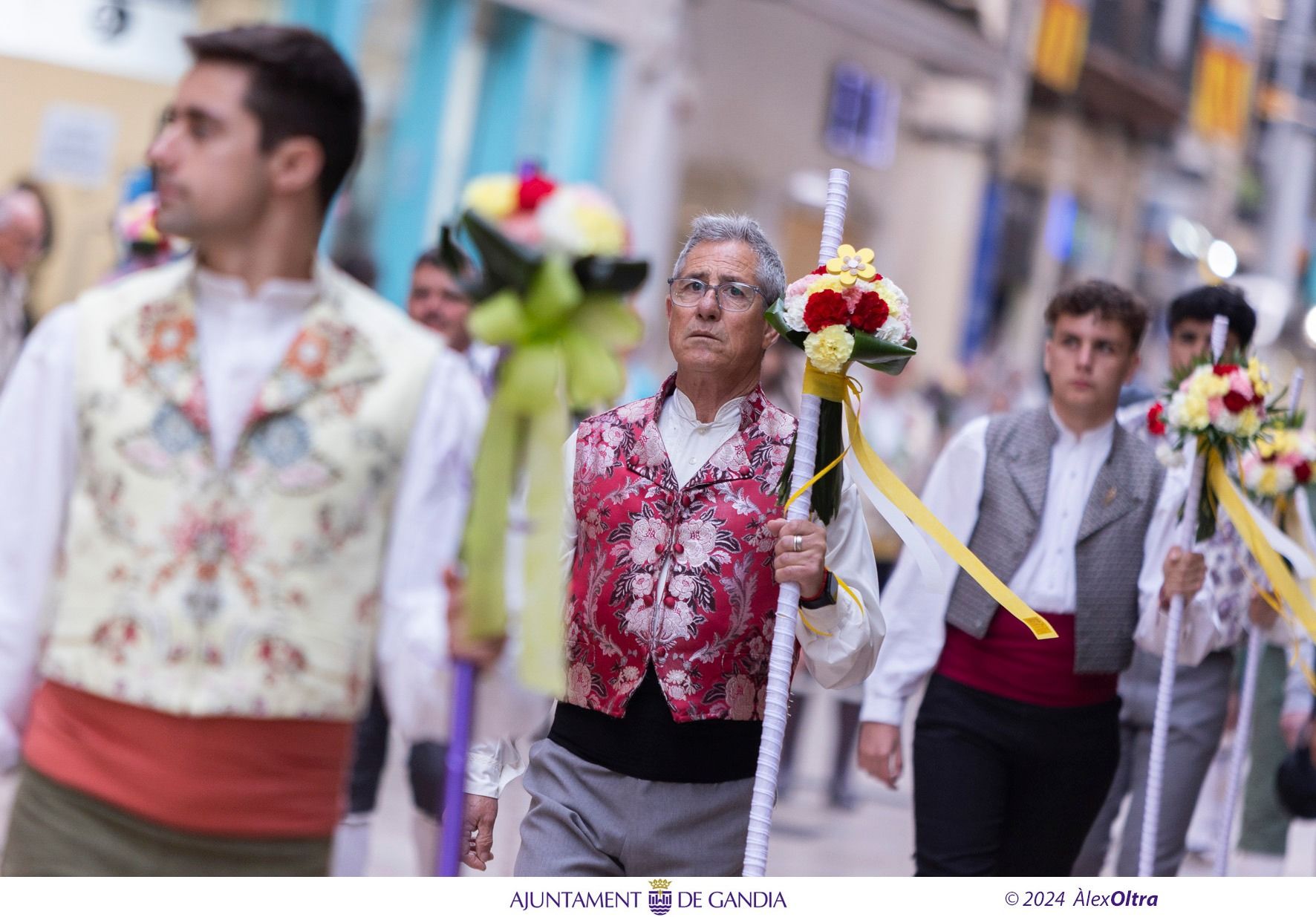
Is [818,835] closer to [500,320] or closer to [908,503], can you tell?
[908,503]

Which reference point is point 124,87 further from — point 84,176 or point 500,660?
point 500,660

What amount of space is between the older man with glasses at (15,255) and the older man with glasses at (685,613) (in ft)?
16.0

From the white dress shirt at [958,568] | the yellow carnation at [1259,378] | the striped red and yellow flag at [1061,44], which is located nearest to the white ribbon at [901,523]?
Answer: the white dress shirt at [958,568]

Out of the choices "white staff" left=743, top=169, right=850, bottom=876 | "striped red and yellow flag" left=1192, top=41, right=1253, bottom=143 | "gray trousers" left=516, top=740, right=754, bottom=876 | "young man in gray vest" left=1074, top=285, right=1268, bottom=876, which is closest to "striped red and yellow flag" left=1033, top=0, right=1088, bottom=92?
"striped red and yellow flag" left=1192, top=41, right=1253, bottom=143

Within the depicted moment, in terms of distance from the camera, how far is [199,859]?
10.6ft

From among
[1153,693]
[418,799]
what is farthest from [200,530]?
[1153,693]

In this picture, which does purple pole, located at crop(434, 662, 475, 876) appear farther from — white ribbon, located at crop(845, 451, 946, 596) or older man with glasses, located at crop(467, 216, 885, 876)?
white ribbon, located at crop(845, 451, 946, 596)

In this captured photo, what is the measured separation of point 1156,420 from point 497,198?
8.62 feet

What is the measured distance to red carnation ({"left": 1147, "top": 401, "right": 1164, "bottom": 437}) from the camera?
5859mm

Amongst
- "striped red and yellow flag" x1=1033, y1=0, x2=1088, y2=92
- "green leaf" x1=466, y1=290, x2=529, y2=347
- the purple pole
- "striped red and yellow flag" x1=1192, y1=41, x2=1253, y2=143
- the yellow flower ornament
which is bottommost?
the purple pole

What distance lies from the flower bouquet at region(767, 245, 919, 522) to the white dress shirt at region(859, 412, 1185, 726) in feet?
3.91

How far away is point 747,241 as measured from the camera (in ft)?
14.6

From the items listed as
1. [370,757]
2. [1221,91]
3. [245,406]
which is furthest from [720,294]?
[1221,91]

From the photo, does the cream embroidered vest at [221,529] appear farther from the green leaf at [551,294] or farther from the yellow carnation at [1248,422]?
the yellow carnation at [1248,422]
